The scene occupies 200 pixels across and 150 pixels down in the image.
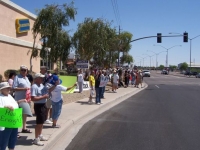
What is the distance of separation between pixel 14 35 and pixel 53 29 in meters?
3.52

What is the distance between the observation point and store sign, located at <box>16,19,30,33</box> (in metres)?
28.1

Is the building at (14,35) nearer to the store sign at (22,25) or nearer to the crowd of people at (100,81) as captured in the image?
the store sign at (22,25)

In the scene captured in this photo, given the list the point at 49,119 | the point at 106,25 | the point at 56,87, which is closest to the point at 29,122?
the point at 49,119

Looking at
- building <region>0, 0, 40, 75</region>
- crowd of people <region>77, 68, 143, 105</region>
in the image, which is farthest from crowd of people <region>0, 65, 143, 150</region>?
building <region>0, 0, 40, 75</region>

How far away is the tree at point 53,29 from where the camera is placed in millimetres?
28141

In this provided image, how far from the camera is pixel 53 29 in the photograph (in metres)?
28.7

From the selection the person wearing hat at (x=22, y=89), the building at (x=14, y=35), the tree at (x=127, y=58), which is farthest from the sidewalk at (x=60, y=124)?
the tree at (x=127, y=58)

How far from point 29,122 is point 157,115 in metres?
5.31

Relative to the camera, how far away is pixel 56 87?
8.76m

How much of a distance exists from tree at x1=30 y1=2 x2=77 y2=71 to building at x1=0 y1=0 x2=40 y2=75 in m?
0.81

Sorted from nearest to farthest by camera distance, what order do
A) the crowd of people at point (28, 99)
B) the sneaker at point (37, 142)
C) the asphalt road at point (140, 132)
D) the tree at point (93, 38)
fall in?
the crowd of people at point (28, 99)
the sneaker at point (37, 142)
the asphalt road at point (140, 132)
the tree at point (93, 38)

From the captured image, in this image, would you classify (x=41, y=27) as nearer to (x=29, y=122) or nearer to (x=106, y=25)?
(x=106, y=25)

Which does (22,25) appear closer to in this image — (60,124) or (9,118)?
(60,124)

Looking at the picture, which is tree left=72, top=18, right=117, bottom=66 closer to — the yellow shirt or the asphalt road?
the yellow shirt
